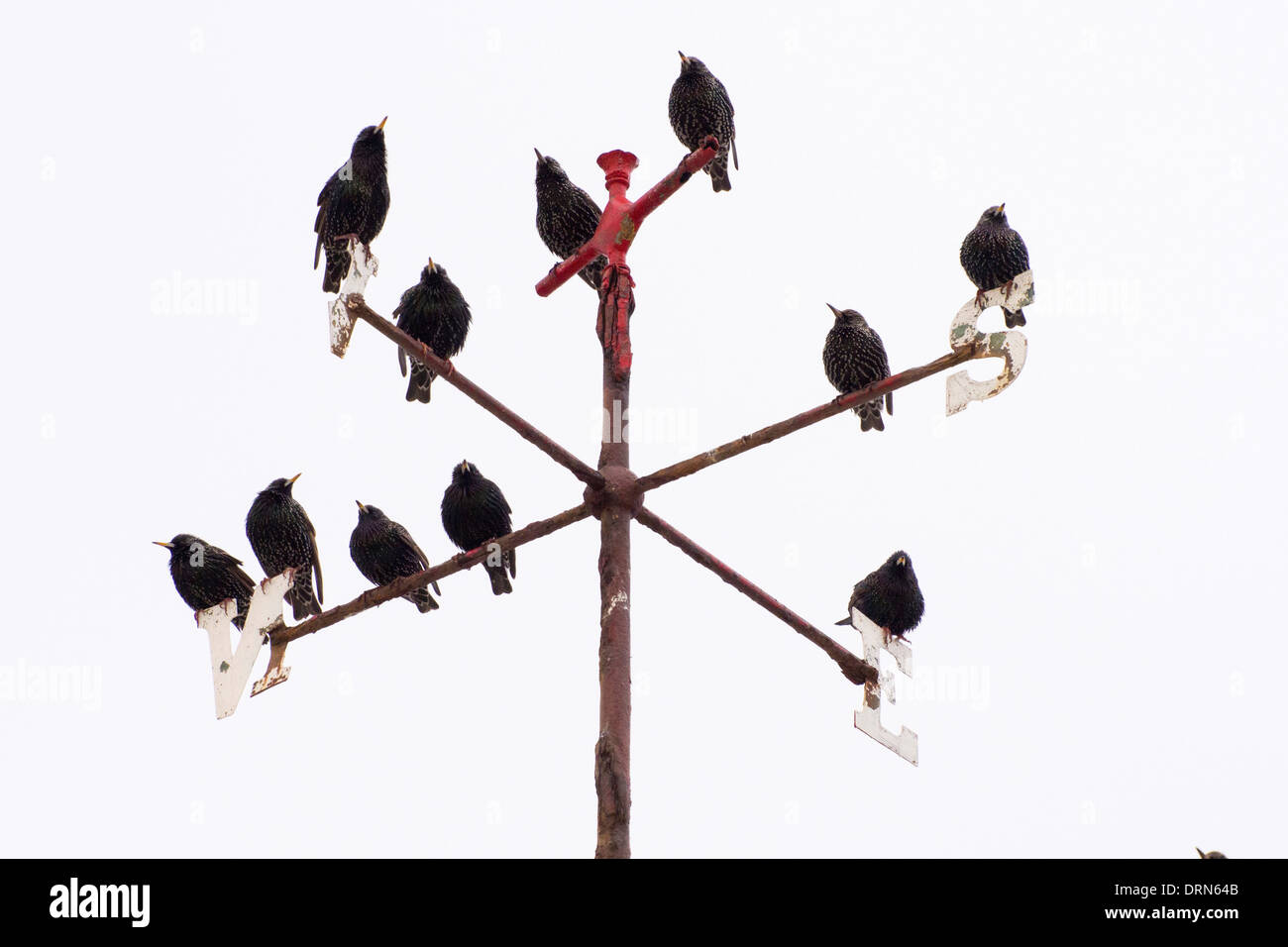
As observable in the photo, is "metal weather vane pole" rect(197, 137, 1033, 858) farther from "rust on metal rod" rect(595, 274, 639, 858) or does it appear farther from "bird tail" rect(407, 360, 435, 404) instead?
"bird tail" rect(407, 360, 435, 404)

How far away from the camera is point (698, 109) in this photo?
295 inches

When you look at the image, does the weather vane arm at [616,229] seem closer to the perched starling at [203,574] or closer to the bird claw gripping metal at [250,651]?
the bird claw gripping metal at [250,651]

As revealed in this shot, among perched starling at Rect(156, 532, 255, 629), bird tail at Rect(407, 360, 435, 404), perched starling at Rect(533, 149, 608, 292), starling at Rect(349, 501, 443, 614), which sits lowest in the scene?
perched starling at Rect(156, 532, 255, 629)

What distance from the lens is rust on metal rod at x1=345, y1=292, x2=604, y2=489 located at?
16.6 feet

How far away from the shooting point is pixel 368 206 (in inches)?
271

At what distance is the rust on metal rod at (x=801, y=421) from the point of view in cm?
511

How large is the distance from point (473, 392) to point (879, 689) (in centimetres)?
161

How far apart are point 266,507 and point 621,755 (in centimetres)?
243

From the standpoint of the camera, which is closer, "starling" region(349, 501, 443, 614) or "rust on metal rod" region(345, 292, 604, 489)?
"rust on metal rod" region(345, 292, 604, 489)

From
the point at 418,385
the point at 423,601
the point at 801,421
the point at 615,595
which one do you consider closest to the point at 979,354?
the point at 801,421

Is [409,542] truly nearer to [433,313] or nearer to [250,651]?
[433,313]

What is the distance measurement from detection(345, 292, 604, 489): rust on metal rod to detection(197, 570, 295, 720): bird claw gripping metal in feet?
3.12

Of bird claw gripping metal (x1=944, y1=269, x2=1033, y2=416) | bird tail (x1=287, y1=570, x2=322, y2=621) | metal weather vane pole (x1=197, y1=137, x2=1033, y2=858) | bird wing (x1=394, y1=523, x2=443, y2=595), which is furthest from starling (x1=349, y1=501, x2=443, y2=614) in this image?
bird claw gripping metal (x1=944, y1=269, x2=1033, y2=416)
